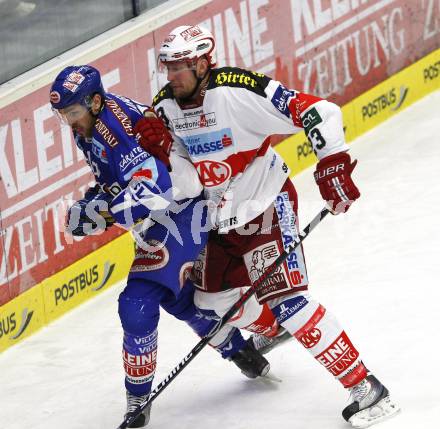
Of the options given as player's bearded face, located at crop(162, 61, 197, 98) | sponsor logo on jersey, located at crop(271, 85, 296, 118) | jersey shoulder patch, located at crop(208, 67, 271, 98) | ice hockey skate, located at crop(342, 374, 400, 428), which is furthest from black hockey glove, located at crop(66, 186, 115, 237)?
ice hockey skate, located at crop(342, 374, 400, 428)

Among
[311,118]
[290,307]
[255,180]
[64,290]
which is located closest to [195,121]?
[255,180]

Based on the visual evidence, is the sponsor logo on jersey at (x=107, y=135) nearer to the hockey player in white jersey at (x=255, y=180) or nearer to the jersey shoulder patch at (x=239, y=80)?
the hockey player in white jersey at (x=255, y=180)

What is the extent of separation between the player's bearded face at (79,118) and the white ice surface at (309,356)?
1.17m

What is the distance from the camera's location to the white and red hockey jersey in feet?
16.1

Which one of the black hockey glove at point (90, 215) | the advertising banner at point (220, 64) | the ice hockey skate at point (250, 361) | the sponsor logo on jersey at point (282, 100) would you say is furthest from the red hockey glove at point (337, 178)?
the advertising banner at point (220, 64)

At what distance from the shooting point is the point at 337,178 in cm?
485

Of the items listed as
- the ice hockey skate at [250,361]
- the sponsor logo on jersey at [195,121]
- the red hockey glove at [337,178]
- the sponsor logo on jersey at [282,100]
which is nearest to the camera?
the red hockey glove at [337,178]

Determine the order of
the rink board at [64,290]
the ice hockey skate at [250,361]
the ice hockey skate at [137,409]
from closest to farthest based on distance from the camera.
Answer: the ice hockey skate at [137,409], the ice hockey skate at [250,361], the rink board at [64,290]

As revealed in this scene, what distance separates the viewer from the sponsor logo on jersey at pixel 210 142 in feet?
16.7

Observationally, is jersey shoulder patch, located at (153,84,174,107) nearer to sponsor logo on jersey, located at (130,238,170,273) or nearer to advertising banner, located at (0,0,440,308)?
sponsor logo on jersey, located at (130,238,170,273)

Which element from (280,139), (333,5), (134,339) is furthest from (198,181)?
(333,5)

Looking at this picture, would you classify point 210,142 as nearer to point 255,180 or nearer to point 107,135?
point 255,180

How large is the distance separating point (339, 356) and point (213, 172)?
820 millimetres

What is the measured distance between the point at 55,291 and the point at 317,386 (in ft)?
5.58
